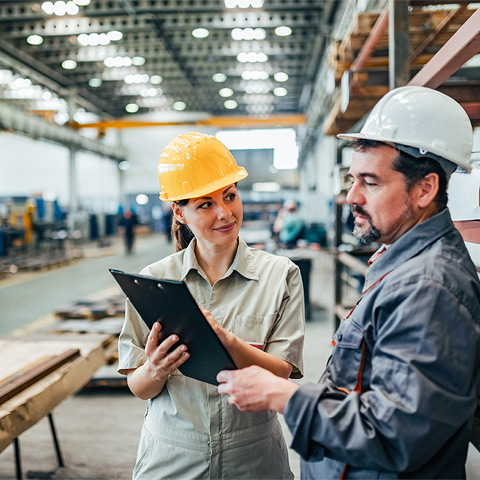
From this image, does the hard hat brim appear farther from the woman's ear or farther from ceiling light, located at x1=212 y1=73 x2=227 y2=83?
ceiling light, located at x1=212 y1=73 x2=227 y2=83

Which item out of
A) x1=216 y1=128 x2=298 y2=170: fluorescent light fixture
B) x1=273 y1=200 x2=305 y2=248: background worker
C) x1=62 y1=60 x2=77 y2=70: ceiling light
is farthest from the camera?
x1=216 y1=128 x2=298 y2=170: fluorescent light fixture

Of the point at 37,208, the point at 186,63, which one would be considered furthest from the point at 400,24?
the point at 37,208

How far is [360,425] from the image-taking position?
1001 mm

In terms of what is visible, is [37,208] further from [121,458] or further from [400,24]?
[400,24]

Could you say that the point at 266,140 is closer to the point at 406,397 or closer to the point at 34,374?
the point at 34,374

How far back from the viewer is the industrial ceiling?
1090 centimetres

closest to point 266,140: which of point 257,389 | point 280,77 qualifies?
point 280,77

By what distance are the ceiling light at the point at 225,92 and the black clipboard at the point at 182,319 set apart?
18.8 meters

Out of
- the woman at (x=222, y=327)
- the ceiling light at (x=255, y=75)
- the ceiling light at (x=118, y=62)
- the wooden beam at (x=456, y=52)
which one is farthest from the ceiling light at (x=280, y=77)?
the woman at (x=222, y=327)

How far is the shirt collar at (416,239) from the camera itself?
1.14 metres

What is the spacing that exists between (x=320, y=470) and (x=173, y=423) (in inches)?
22.9

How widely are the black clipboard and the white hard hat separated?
2.20 ft

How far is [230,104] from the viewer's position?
72.0ft

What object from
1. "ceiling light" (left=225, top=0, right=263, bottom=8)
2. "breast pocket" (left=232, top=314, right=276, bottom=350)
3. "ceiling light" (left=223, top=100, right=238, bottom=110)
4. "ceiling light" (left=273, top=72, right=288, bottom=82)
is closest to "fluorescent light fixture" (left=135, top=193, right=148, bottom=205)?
"ceiling light" (left=223, top=100, right=238, bottom=110)
